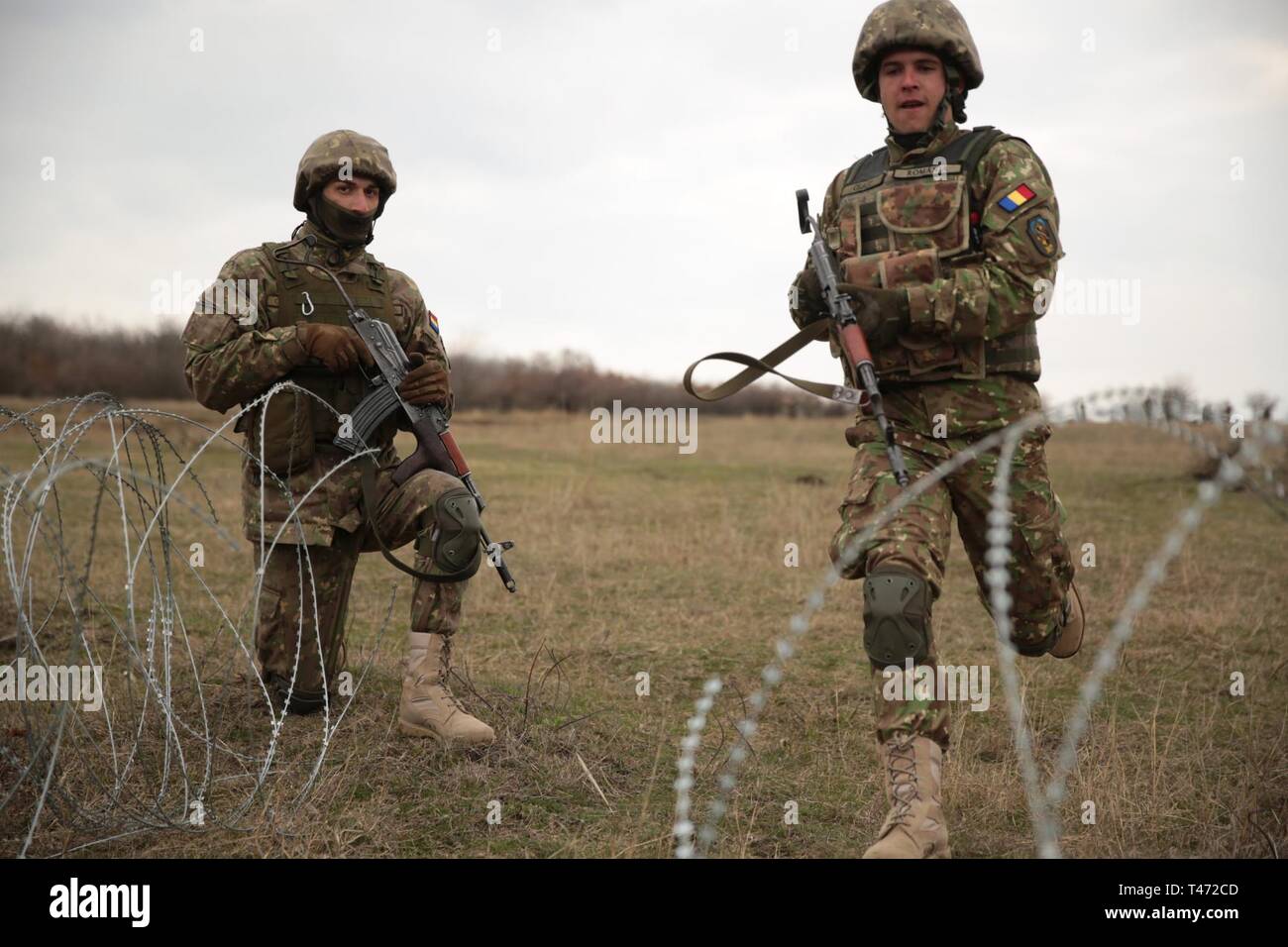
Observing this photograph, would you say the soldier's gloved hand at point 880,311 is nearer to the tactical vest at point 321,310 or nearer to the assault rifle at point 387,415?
A: the assault rifle at point 387,415

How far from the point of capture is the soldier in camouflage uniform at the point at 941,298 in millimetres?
3771

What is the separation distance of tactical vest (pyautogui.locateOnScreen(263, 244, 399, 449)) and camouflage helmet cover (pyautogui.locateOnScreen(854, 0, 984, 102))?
209cm

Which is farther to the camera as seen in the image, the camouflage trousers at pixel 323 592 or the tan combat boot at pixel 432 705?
the camouflage trousers at pixel 323 592

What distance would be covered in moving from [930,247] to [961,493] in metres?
0.81

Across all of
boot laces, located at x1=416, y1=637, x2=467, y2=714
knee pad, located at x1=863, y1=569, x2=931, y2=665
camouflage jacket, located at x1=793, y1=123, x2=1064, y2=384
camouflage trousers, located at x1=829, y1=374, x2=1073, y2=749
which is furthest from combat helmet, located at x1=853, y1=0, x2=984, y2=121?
boot laces, located at x1=416, y1=637, x2=467, y2=714

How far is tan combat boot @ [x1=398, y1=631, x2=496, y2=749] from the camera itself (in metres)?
4.46

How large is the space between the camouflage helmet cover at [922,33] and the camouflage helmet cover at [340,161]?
6.21 feet

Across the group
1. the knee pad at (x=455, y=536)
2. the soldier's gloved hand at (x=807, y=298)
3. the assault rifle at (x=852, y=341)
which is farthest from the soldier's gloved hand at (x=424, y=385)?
the assault rifle at (x=852, y=341)

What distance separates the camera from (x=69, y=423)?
10.6 ft

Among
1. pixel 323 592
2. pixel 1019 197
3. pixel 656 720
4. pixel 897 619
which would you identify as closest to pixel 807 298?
pixel 1019 197

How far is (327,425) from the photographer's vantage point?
15.8 ft

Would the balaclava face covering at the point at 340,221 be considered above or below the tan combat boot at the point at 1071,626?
above

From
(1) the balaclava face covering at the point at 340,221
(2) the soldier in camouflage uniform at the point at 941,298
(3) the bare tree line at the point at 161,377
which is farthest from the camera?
(3) the bare tree line at the point at 161,377
